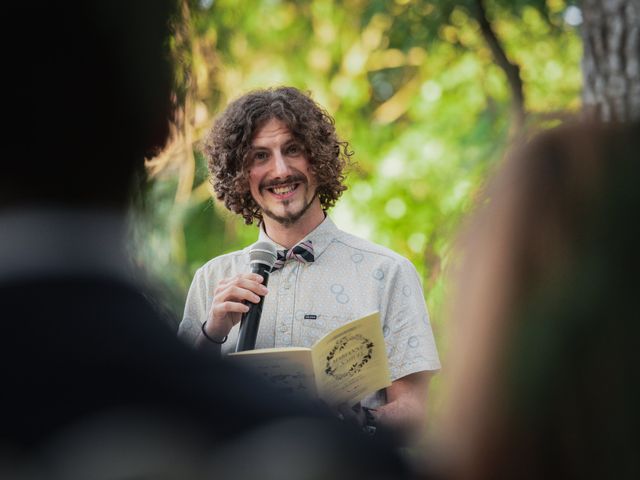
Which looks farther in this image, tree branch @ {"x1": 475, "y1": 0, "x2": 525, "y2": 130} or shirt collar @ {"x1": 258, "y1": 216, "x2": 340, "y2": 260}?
tree branch @ {"x1": 475, "y1": 0, "x2": 525, "y2": 130}

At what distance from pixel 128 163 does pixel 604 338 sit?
550mm

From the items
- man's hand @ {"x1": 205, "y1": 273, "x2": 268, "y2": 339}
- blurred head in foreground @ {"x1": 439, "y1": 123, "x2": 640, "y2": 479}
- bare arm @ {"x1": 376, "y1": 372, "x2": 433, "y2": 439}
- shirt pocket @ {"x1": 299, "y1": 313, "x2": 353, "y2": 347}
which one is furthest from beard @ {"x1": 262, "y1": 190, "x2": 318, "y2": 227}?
blurred head in foreground @ {"x1": 439, "y1": 123, "x2": 640, "y2": 479}

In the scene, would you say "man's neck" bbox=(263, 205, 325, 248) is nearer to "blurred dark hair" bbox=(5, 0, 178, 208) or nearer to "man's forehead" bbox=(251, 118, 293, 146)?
"man's forehead" bbox=(251, 118, 293, 146)

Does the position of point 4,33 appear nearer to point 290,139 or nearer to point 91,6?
point 91,6

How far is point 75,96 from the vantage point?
995 mm

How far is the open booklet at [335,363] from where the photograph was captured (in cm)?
253

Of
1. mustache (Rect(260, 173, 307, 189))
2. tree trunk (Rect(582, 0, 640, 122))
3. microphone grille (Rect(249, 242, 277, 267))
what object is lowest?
microphone grille (Rect(249, 242, 277, 267))

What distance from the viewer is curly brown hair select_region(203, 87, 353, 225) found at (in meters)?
3.44

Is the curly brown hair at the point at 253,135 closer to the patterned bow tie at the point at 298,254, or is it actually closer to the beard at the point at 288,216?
the beard at the point at 288,216

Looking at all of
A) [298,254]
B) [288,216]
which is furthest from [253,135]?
[298,254]

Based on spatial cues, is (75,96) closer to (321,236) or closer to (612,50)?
(321,236)

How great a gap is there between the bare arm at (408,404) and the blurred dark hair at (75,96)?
2.04 metres

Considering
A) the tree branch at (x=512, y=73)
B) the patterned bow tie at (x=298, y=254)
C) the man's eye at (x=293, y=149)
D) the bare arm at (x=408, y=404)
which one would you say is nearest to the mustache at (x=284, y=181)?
the man's eye at (x=293, y=149)

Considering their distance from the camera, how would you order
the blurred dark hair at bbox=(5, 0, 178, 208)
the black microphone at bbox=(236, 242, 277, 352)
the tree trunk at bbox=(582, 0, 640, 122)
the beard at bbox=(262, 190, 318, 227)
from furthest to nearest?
the tree trunk at bbox=(582, 0, 640, 122) < the beard at bbox=(262, 190, 318, 227) < the black microphone at bbox=(236, 242, 277, 352) < the blurred dark hair at bbox=(5, 0, 178, 208)
